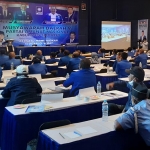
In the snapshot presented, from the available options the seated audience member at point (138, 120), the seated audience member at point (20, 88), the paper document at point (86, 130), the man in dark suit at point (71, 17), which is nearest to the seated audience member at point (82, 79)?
the seated audience member at point (20, 88)

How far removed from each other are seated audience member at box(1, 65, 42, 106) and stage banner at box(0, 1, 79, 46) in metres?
11.5

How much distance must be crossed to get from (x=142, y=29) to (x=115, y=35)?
1.81 m

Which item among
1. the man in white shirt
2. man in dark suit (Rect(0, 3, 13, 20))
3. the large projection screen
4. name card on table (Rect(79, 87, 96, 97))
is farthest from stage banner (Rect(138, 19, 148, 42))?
name card on table (Rect(79, 87, 96, 97))

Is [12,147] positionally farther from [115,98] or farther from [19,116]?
[115,98]

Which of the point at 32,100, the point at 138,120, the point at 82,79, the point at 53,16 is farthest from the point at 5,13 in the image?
the point at 138,120

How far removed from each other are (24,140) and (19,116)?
33cm

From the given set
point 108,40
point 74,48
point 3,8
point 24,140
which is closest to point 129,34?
point 108,40

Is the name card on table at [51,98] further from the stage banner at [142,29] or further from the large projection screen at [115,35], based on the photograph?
the stage banner at [142,29]

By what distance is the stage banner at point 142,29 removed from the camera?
17422 mm

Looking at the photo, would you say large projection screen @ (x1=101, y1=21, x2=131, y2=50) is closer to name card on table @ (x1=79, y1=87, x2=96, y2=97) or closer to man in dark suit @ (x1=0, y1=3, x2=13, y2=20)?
man in dark suit @ (x1=0, y1=3, x2=13, y2=20)

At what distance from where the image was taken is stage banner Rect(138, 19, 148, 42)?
17.4 m

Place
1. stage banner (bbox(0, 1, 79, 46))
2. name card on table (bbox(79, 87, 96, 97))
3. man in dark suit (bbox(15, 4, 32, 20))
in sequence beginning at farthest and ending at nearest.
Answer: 1. man in dark suit (bbox(15, 4, 32, 20))
2. stage banner (bbox(0, 1, 79, 46))
3. name card on table (bbox(79, 87, 96, 97))

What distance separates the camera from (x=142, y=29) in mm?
17922

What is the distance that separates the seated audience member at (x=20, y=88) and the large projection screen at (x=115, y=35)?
555 inches
